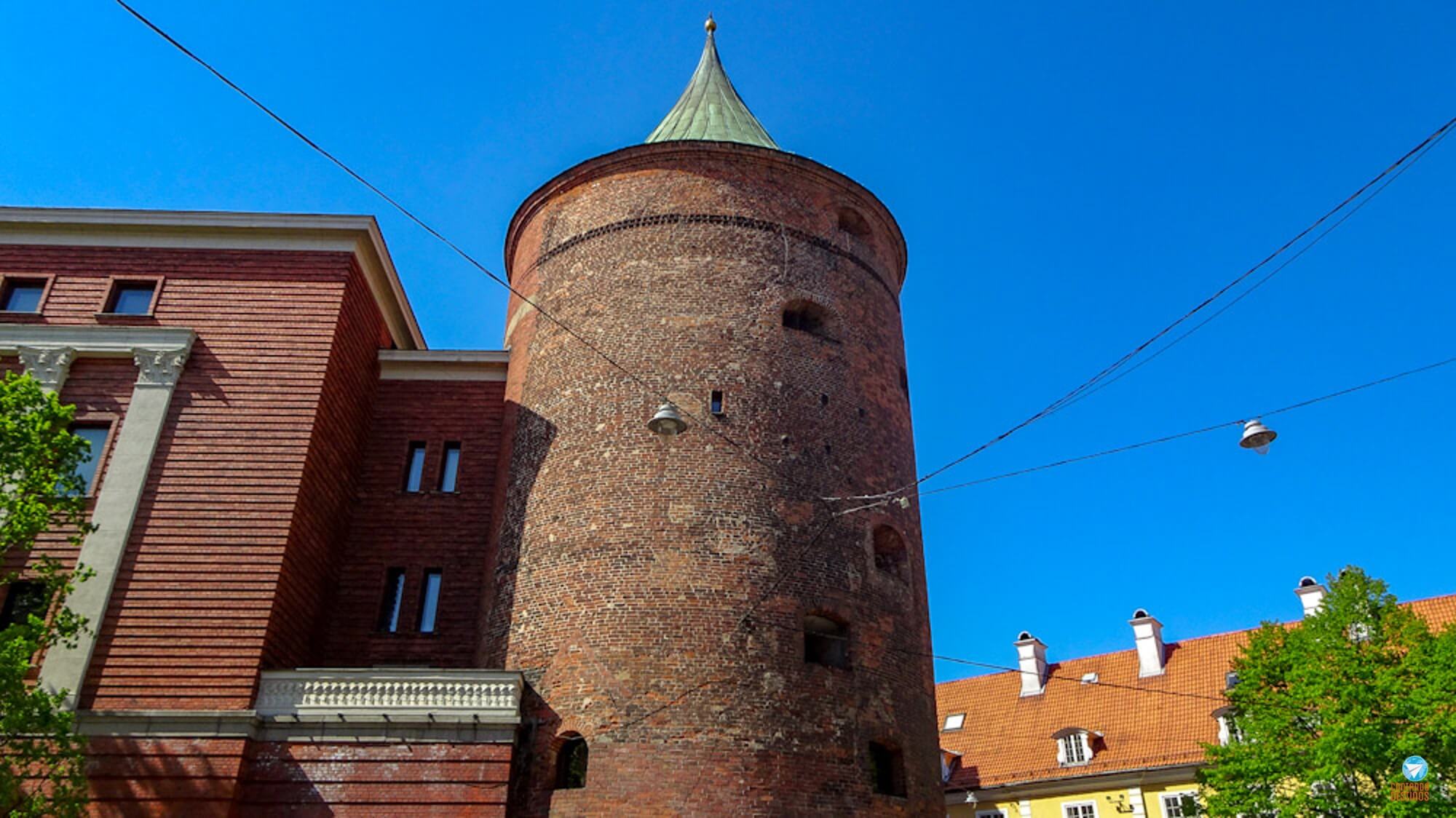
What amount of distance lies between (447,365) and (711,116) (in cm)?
795

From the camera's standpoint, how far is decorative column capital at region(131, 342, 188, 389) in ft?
60.2

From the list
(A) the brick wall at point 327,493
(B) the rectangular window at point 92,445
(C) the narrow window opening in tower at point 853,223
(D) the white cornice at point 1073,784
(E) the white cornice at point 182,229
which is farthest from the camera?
(D) the white cornice at point 1073,784

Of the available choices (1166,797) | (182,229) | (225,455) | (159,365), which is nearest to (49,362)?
(159,365)

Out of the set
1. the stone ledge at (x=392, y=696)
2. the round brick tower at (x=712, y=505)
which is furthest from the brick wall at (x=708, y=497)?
the stone ledge at (x=392, y=696)

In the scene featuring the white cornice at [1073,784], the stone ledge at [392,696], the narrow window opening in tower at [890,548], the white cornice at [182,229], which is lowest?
the stone ledge at [392,696]

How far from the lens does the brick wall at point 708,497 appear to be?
51.5 ft

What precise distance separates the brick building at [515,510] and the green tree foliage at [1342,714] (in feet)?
23.0

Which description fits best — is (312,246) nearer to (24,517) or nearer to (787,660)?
(24,517)

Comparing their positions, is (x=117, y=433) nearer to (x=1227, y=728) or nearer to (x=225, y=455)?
(x=225, y=455)

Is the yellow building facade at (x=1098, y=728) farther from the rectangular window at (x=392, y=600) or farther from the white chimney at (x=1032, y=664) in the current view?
the rectangular window at (x=392, y=600)

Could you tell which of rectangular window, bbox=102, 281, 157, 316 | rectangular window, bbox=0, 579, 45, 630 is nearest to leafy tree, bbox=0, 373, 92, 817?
rectangular window, bbox=0, 579, 45, 630

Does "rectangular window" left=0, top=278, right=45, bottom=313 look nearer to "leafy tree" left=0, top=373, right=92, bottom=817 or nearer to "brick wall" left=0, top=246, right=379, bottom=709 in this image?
"brick wall" left=0, top=246, right=379, bottom=709

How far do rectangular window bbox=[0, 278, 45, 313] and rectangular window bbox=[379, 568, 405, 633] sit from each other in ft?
26.0

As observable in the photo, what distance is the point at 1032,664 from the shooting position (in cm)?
3438
